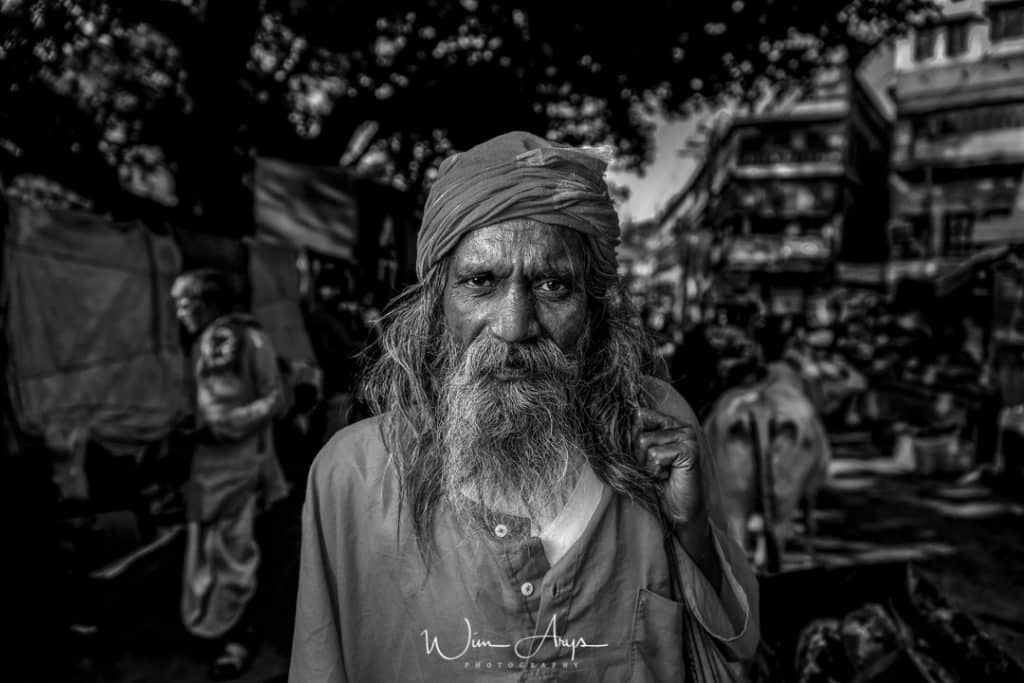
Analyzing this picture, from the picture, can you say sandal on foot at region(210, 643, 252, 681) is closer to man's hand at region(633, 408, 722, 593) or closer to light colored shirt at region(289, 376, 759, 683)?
light colored shirt at region(289, 376, 759, 683)

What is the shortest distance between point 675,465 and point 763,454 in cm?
376

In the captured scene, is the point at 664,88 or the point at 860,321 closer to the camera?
the point at 664,88

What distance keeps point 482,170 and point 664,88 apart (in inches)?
358

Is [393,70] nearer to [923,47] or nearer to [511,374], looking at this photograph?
[511,374]

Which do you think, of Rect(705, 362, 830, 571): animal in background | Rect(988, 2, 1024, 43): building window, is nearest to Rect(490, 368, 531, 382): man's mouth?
Rect(705, 362, 830, 571): animal in background

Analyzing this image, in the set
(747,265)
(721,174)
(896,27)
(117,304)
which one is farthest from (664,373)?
(721,174)

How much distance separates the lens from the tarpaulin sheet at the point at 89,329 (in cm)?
366

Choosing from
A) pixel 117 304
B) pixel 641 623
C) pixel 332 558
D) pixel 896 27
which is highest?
pixel 896 27

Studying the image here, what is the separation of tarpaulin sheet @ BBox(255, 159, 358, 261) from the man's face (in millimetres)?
4288

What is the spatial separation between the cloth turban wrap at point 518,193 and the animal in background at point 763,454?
362 cm

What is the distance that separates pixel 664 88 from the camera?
965 cm

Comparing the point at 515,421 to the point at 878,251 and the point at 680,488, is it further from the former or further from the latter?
the point at 878,251

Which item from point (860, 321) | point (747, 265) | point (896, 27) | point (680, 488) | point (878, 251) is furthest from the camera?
point (878, 251)

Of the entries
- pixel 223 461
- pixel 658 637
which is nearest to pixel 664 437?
pixel 658 637
